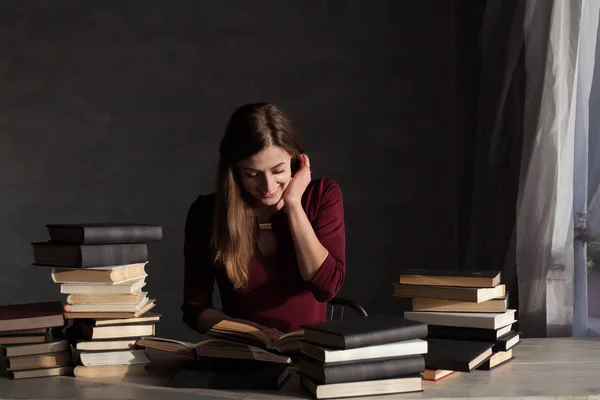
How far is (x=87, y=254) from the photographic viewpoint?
1731 millimetres

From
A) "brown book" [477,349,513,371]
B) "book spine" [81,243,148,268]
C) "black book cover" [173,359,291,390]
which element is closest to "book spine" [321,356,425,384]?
"black book cover" [173,359,291,390]

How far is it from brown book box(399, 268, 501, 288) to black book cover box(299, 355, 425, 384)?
1.09ft

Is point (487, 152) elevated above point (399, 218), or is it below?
above

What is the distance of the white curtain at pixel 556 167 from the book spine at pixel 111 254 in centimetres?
131

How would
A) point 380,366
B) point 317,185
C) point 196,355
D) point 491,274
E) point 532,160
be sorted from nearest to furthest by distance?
1. point 380,366
2. point 196,355
3. point 491,274
4. point 317,185
5. point 532,160

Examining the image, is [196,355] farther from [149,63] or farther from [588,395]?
[149,63]

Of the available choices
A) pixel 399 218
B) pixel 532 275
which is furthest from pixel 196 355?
pixel 399 218

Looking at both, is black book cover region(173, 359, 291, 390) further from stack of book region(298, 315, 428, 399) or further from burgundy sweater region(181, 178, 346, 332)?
burgundy sweater region(181, 178, 346, 332)

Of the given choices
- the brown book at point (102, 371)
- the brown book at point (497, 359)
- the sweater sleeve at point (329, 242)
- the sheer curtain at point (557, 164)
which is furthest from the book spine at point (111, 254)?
the sheer curtain at point (557, 164)

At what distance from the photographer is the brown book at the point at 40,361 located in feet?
5.56

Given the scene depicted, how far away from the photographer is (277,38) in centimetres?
402

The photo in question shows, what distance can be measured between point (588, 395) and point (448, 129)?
259 cm

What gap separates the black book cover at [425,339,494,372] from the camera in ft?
5.30

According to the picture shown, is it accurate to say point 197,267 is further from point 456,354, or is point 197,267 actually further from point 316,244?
point 456,354
